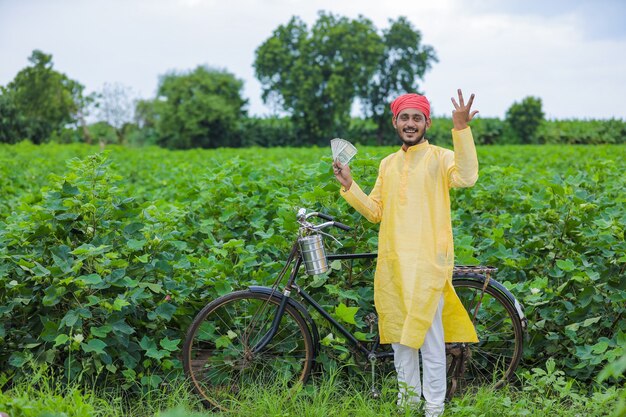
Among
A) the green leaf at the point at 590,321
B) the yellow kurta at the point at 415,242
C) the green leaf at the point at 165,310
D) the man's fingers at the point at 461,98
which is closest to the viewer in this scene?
the man's fingers at the point at 461,98

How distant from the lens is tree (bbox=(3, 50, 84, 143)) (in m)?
57.7

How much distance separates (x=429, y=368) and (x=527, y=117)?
5839 centimetres

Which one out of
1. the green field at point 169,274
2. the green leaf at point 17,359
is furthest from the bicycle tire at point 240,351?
the green leaf at point 17,359

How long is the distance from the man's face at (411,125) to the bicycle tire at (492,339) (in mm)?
916

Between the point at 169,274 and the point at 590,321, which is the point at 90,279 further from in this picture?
the point at 590,321

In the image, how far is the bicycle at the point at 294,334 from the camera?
12.7 feet

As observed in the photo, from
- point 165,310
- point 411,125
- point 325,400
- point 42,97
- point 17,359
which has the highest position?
point 42,97

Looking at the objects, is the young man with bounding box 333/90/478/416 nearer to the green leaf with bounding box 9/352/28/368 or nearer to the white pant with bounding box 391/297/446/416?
the white pant with bounding box 391/297/446/416

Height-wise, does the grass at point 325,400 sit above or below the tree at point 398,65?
below

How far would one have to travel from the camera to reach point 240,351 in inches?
160

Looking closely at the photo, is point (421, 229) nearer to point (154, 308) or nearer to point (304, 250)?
point (304, 250)

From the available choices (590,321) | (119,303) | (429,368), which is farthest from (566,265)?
(119,303)

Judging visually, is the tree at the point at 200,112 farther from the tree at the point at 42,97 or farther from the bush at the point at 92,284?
the bush at the point at 92,284

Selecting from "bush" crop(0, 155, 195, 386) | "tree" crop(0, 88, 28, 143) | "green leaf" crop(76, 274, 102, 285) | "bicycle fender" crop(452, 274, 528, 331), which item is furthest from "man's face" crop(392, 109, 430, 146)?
"tree" crop(0, 88, 28, 143)
